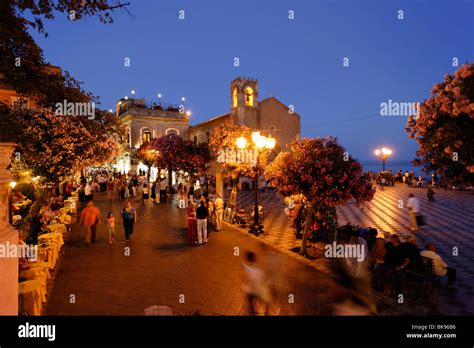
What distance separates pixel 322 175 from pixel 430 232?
738cm

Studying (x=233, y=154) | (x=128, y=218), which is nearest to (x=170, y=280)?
(x=128, y=218)

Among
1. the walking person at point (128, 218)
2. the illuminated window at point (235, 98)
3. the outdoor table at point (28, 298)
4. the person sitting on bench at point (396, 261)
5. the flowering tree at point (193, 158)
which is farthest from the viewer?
the illuminated window at point (235, 98)

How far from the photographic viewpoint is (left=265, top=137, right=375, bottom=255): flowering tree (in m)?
8.50

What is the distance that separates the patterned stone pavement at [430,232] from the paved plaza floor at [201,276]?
0.09 ft

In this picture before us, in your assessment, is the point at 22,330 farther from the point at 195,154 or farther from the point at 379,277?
the point at 195,154

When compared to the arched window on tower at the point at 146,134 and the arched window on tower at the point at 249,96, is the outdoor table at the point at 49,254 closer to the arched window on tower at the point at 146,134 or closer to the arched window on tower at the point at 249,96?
the arched window on tower at the point at 249,96

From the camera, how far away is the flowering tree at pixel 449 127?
203 inches

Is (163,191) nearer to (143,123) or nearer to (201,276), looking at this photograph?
(201,276)

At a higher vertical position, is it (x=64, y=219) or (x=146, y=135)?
(x=146, y=135)

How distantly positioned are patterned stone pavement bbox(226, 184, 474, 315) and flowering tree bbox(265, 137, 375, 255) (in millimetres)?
1998

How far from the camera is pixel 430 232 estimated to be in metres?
12.9

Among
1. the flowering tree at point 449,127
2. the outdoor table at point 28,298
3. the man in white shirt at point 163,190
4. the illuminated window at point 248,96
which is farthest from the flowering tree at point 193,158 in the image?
the flowering tree at point 449,127

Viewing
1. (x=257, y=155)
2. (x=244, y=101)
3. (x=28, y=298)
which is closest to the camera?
(x=28, y=298)

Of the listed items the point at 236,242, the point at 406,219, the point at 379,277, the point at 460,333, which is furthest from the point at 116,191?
the point at 460,333
